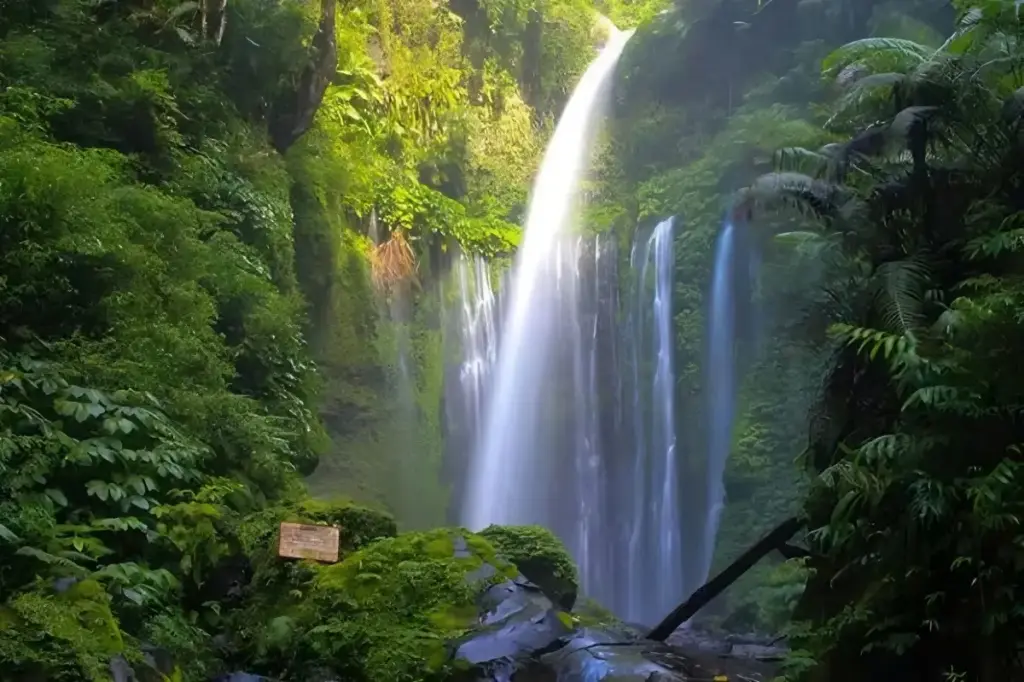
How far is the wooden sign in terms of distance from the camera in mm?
5641

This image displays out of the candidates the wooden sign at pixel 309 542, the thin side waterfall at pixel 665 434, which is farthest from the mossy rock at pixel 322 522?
the thin side waterfall at pixel 665 434

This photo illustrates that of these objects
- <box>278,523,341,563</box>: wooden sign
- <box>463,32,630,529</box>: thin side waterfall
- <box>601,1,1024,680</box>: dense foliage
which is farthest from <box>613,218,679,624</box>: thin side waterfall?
<box>278,523,341,563</box>: wooden sign

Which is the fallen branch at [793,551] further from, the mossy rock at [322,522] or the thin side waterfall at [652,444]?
the thin side waterfall at [652,444]

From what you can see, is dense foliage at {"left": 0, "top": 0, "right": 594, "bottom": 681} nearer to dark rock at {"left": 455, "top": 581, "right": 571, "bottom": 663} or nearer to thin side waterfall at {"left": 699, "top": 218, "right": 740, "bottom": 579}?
dark rock at {"left": 455, "top": 581, "right": 571, "bottom": 663}

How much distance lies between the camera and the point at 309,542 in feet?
18.8

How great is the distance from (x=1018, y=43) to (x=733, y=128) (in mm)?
10240

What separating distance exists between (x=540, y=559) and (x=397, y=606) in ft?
6.52

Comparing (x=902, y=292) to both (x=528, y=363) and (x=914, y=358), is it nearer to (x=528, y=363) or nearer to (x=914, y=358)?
(x=914, y=358)

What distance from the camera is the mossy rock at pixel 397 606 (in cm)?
520

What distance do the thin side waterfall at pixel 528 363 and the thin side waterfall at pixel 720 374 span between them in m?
2.75

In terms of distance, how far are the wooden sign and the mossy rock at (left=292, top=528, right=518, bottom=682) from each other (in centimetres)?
10

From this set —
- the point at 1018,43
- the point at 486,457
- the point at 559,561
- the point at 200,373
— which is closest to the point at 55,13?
the point at 200,373

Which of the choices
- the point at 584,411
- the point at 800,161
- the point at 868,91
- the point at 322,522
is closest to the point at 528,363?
the point at 584,411

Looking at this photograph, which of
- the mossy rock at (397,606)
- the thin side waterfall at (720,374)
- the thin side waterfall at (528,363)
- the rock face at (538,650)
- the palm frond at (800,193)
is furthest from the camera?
the thin side waterfall at (528,363)
